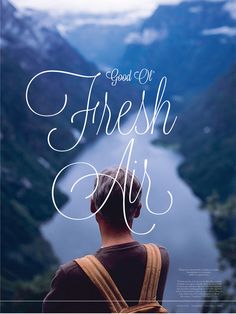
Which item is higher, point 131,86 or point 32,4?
point 32,4

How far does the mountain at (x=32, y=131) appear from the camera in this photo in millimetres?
1810

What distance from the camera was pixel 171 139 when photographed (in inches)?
72.6

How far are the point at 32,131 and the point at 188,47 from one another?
683mm

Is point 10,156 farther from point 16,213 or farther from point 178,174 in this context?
point 178,174

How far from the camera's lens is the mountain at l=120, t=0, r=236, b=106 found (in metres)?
1.83

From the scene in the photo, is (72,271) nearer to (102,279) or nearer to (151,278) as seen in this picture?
(102,279)

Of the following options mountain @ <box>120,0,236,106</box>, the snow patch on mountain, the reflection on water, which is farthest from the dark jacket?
the snow patch on mountain

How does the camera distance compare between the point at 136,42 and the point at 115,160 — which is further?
the point at 136,42

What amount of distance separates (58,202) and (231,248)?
2.21ft

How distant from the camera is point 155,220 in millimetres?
1802

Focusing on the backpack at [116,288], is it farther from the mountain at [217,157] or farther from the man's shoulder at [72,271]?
the mountain at [217,157]

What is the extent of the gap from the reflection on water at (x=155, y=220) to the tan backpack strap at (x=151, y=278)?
17.7 inches

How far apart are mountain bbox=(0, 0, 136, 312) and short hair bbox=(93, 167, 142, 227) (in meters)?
0.42

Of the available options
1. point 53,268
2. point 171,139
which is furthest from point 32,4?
point 53,268
